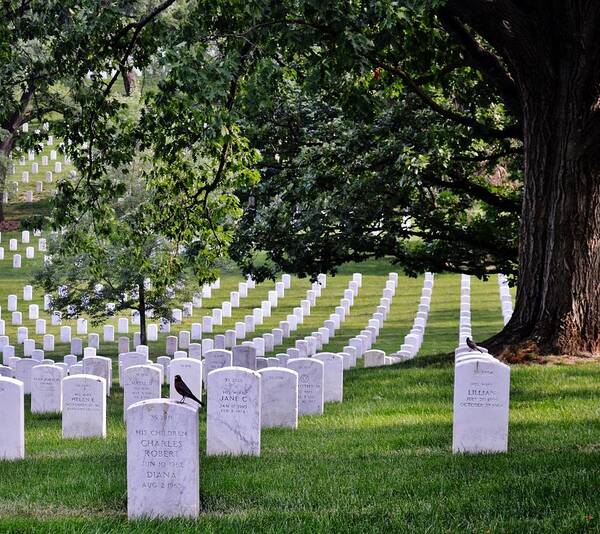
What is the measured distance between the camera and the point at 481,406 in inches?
437

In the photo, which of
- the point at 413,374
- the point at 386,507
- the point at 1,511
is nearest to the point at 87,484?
the point at 1,511

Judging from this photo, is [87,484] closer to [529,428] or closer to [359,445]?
[359,445]

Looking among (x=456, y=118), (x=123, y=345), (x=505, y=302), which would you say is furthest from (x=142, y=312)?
(x=456, y=118)

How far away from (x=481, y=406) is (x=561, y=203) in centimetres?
657

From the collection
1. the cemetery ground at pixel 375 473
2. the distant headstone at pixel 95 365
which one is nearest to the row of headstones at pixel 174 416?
the cemetery ground at pixel 375 473

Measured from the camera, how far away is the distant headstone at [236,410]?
450 inches

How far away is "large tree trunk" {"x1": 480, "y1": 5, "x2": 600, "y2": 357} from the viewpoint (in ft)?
54.6

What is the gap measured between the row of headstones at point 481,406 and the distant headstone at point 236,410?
1994 millimetres

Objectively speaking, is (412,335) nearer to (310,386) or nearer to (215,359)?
(215,359)

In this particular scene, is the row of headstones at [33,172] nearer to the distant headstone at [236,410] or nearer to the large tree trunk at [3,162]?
the large tree trunk at [3,162]

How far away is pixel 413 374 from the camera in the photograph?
1791 centimetres

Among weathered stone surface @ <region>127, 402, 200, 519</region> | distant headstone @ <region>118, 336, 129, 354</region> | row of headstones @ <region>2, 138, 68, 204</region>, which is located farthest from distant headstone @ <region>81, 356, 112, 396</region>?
row of headstones @ <region>2, 138, 68, 204</region>

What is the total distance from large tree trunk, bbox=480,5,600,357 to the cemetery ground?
35.7 inches

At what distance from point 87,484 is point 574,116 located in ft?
32.8
